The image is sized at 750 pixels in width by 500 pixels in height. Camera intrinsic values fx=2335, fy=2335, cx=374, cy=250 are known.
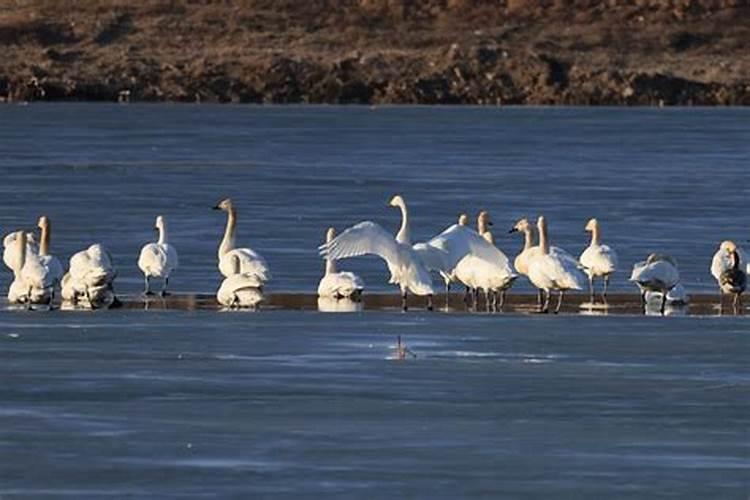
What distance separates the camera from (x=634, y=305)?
730 inches

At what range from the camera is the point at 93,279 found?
1786 centimetres

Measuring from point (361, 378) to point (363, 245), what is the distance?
4.75 metres

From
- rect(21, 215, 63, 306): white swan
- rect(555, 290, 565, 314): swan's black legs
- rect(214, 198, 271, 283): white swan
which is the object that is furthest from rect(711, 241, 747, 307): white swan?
rect(21, 215, 63, 306): white swan

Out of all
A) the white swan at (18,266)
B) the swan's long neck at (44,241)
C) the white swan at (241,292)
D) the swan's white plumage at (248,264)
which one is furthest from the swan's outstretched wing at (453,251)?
the swan's long neck at (44,241)

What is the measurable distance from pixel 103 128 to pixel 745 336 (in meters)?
35.9

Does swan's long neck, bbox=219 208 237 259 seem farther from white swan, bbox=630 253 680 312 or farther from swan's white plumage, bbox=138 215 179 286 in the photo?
white swan, bbox=630 253 680 312

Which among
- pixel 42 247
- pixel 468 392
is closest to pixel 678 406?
pixel 468 392

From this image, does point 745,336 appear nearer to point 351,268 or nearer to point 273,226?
point 351,268

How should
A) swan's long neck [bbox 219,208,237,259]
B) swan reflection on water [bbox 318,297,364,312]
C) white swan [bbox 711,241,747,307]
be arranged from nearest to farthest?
swan reflection on water [bbox 318,297,364,312] → white swan [bbox 711,241,747,307] → swan's long neck [bbox 219,208,237,259]

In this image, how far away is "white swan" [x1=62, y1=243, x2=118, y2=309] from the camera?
17.9 metres

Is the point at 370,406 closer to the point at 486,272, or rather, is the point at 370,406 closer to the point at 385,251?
the point at 486,272

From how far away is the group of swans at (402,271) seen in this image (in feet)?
58.8

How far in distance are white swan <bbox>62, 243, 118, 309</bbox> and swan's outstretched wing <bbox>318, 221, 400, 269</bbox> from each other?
5.54 ft

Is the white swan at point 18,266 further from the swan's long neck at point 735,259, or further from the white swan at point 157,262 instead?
the swan's long neck at point 735,259
